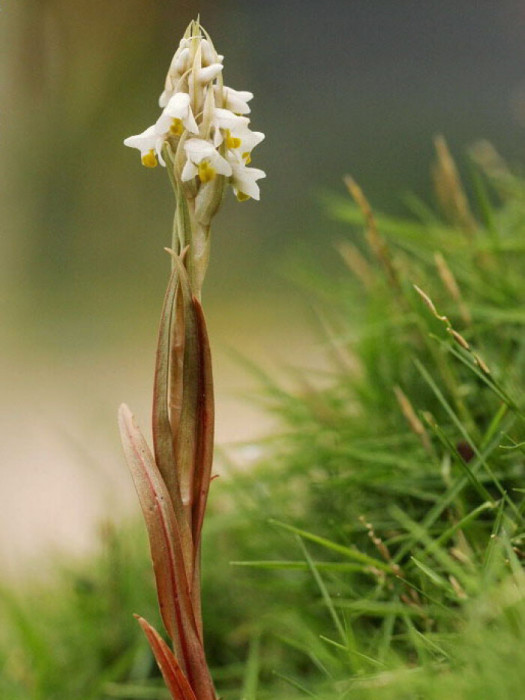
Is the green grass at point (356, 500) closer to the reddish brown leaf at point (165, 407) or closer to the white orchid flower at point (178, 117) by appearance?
the reddish brown leaf at point (165, 407)

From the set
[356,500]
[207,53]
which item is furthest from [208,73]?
[356,500]

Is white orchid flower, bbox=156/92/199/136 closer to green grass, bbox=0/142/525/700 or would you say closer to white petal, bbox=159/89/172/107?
white petal, bbox=159/89/172/107

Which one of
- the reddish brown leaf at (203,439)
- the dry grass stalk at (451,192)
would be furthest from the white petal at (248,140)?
the dry grass stalk at (451,192)

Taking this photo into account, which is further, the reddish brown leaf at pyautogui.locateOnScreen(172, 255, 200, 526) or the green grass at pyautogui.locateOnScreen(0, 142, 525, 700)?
the green grass at pyautogui.locateOnScreen(0, 142, 525, 700)

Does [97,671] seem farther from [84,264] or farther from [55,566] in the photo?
[84,264]

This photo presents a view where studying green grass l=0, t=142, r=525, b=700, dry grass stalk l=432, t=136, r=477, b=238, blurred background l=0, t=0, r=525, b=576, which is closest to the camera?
green grass l=0, t=142, r=525, b=700

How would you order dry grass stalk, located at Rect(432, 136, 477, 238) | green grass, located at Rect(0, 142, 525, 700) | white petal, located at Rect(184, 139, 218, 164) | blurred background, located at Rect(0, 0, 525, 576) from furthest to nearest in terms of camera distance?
blurred background, located at Rect(0, 0, 525, 576), dry grass stalk, located at Rect(432, 136, 477, 238), green grass, located at Rect(0, 142, 525, 700), white petal, located at Rect(184, 139, 218, 164)

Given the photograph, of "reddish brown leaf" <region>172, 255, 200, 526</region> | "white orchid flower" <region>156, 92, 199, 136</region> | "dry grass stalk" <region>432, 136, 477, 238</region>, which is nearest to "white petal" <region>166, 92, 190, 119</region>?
"white orchid flower" <region>156, 92, 199, 136</region>

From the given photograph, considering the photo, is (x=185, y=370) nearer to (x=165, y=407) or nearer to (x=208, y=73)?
(x=165, y=407)
